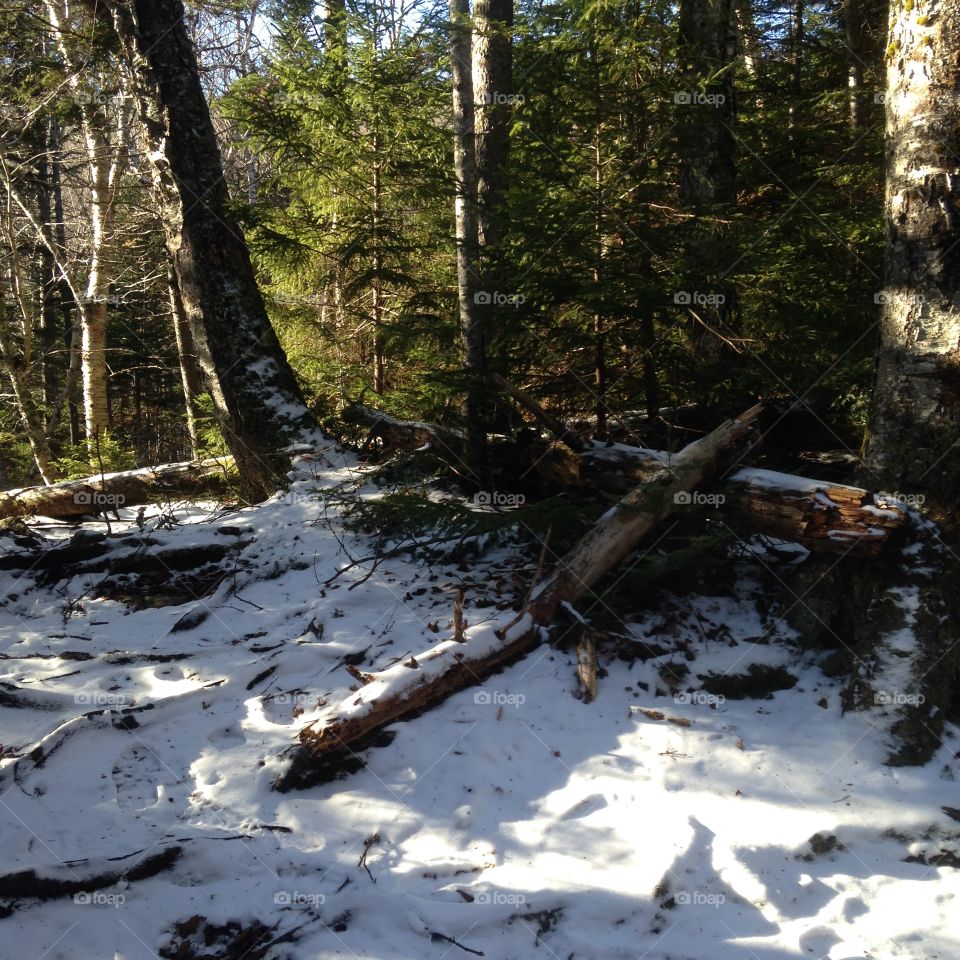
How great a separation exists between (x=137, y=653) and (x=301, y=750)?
1.68m

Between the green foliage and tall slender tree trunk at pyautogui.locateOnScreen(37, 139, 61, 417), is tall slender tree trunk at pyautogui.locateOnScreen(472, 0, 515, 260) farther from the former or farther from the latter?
tall slender tree trunk at pyautogui.locateOnScreen(37, 139, 61, 417)

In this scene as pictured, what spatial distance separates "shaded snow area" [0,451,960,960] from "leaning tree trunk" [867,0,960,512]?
4.77 ft

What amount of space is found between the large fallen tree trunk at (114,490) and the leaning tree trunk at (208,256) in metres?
0.80

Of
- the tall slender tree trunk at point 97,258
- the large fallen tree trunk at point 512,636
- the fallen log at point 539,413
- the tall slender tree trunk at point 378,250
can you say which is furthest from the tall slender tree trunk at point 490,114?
the tall slender tree trunk at point 97,258

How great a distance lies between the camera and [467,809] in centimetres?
354

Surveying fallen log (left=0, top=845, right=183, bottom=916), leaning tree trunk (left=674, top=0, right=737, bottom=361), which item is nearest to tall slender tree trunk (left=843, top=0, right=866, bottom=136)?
leaning tree trunk (left=674, top=0, right=737, bottom=361)

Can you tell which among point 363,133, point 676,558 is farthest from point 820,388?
point 363,133

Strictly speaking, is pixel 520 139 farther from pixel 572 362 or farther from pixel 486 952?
pixel 486 952

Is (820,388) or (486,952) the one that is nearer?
(486,952)

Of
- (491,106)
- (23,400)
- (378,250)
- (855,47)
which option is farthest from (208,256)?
(855,47)

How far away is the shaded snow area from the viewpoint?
2.96 metres

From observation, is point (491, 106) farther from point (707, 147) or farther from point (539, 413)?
point (539, 413)

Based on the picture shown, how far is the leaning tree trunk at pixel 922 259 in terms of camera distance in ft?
12.8

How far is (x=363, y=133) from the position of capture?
930 centimetres
